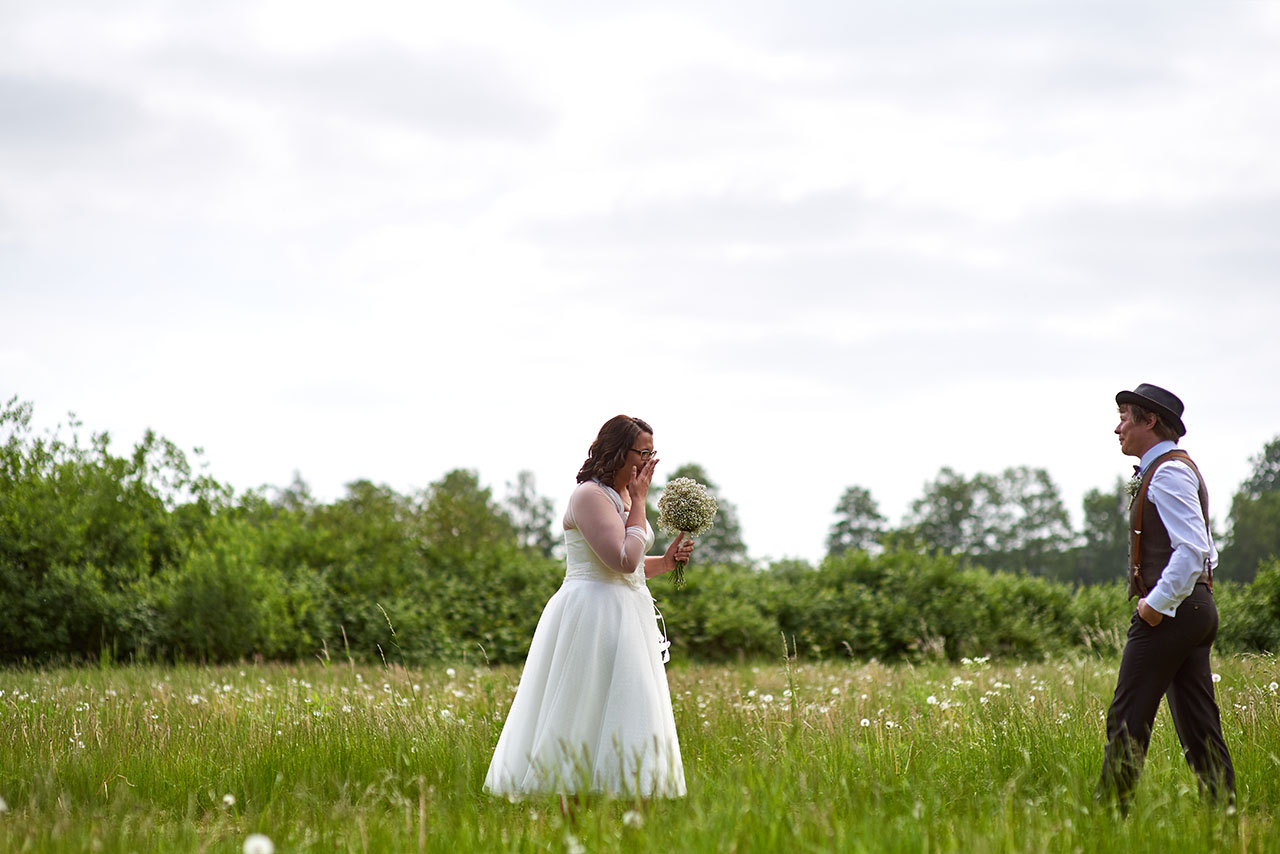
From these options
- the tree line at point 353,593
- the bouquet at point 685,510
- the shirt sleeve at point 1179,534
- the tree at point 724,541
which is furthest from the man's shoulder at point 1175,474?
the tree at point 724,541

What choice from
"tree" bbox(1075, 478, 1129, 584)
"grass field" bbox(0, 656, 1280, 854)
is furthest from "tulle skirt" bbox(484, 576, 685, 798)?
"tree" bbox(1075, 478, 1129, 584)

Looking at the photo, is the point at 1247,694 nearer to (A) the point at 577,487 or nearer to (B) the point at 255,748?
(A) the point at 577,487

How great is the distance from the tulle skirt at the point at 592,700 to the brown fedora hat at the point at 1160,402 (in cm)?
284

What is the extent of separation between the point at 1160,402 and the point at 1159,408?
5 centimetres

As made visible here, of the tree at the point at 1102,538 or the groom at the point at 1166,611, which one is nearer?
the groom at the point at 1166,611

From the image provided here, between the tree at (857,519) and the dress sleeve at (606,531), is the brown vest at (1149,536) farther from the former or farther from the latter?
the tree at (857,519)

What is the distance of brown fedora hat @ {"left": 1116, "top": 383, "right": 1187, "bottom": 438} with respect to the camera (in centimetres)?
541

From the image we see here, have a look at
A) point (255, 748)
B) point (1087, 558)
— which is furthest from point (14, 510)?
point (1087, 558)

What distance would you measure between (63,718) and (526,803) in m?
4.20

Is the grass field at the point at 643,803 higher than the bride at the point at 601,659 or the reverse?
the reverse

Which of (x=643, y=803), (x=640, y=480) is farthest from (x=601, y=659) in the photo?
(x=640, y=480)

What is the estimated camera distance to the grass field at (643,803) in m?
3.99

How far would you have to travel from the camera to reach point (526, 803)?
5.39 meters

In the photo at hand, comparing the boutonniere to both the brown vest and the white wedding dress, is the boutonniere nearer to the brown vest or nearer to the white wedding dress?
the brown vest
